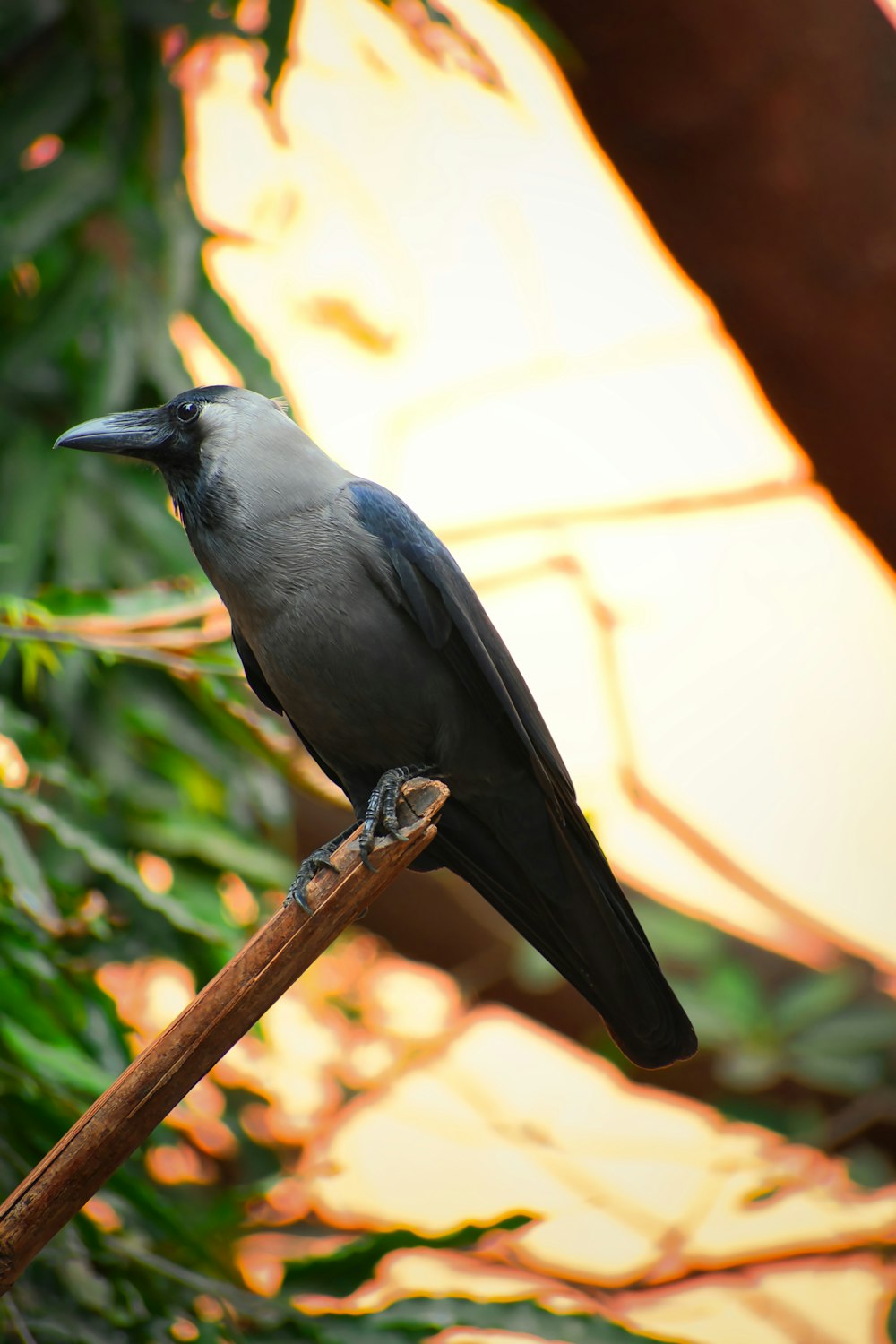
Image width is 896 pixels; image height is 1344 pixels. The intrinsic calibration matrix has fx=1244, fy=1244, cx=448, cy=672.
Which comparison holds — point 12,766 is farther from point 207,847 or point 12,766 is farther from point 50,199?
point 50,199

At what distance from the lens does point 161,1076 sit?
1656mm

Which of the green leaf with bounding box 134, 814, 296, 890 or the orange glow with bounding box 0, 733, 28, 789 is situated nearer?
the orange glow with bounding box 0, 733, 28, 789

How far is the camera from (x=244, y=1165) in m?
4.22

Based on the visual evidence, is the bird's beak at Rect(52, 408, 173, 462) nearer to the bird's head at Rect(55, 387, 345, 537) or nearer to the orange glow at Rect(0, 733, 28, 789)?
the bird's head at Rect(55, 387, 345, 537)

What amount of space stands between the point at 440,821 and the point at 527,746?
0.33 metres

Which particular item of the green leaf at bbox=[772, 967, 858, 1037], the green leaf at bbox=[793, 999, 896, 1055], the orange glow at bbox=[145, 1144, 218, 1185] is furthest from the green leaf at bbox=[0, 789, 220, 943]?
→ the green leaf at bbox=[793, 999, 896, 1055]

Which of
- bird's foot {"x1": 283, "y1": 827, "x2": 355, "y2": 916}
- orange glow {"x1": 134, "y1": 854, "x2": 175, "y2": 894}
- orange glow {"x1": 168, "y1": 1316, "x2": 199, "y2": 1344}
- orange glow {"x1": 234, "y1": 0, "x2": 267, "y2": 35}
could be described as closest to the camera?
bird's foot {"x1": 283, "y1": 827, "x2": 355, "y2": 916}

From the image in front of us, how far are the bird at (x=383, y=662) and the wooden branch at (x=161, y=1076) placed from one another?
0.87ft

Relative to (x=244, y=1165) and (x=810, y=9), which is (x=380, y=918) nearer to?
(x=244, y=1165)

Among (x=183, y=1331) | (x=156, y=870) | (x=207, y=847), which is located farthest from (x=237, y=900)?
(x=183, y=1331)

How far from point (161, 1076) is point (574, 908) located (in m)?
0.89

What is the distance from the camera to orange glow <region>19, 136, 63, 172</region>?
3.50 metres

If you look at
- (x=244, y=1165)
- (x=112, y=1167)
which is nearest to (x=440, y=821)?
(x=112, y=1167)

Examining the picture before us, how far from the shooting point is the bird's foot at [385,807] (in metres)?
1.88
